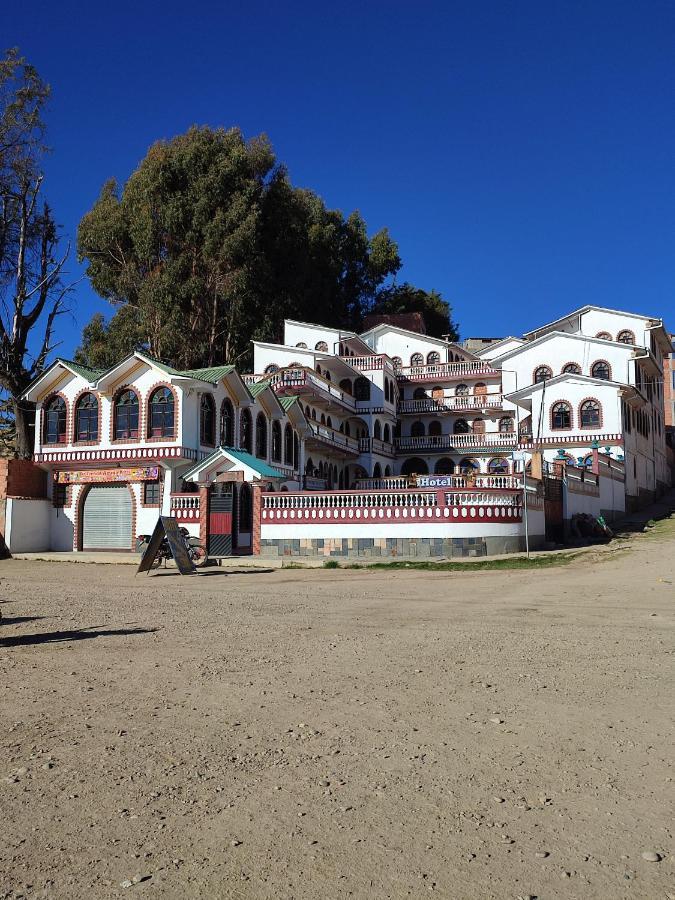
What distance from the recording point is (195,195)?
48531 millimetres

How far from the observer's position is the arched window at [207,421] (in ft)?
103

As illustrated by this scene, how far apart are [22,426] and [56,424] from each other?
3.80m

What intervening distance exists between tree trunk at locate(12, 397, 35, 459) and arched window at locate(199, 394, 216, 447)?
9.30m

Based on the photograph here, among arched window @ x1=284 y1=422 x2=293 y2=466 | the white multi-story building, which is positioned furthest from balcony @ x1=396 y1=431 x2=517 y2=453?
arched window @ x1=284 y1=422 x2=293 y2=466

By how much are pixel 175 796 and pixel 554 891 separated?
2178 mm

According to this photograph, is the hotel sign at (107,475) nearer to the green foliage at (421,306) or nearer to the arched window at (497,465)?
the arched window at (497,465)

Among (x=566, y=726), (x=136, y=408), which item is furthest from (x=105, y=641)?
(x=136, y=408)

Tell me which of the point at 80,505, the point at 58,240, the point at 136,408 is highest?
the point at 58,240

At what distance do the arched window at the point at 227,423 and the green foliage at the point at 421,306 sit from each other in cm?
3908

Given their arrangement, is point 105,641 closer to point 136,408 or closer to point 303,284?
point 136,408

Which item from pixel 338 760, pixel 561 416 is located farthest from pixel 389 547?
pixel 561 416

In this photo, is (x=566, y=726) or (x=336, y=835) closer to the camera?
(x=336, y=835)

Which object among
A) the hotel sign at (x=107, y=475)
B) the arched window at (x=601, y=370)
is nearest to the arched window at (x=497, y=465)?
the arched window at (x=601, y=370)

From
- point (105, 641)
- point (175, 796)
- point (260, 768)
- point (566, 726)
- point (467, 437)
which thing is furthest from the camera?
point (467, 437)
